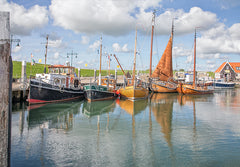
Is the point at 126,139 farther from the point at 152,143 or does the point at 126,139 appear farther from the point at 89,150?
the point at 89,150

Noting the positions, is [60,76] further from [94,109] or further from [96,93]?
[94,109]

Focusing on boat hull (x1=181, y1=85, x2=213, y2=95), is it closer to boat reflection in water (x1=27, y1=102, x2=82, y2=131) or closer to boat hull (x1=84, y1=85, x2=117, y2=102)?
boat hull (x1=84, y1=85, x2=117, y2=102)

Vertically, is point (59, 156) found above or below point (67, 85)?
below

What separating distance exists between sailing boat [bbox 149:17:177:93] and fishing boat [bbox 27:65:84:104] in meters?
20.1

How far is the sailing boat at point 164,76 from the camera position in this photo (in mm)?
45625

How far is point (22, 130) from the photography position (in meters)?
13.5

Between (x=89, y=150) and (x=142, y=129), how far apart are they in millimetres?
5333

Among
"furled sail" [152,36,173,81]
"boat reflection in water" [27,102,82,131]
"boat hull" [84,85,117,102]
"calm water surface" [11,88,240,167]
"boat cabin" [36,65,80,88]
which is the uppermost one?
"furled sail" [152,36,173,81]

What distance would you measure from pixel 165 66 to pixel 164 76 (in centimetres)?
245

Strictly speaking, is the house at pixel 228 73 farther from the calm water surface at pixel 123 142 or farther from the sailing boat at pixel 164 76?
the calm water surface at pixel 123 142

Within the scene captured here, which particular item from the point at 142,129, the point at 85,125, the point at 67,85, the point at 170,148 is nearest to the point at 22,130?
the point at 85,125

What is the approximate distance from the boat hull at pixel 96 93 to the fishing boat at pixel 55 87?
2032mm

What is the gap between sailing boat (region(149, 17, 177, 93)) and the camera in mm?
45625

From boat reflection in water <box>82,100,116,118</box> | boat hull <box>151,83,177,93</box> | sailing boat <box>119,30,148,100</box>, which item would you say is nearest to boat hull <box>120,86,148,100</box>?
sailing boat <box>119,30,148,100</box>
